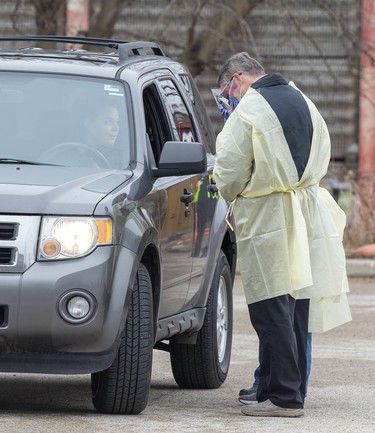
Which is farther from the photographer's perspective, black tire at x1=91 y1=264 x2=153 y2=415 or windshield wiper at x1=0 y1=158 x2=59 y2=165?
windshield wiper at x1=0 y1=158 x2=59 y2=165

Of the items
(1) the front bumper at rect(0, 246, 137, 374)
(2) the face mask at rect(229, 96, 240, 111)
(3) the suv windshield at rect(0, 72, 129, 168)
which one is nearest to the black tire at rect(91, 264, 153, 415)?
(1) the front bumper at rect(0, 246, 137, 374)

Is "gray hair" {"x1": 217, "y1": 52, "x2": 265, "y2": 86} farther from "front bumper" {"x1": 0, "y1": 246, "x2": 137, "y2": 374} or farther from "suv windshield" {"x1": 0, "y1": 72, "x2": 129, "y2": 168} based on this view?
"front bumper" {"x1": 0, "y1": 246, "x2": 137, "y2": 374}

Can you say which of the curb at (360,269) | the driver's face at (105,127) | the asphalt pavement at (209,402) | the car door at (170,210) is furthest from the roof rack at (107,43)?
the curb at (360,269)

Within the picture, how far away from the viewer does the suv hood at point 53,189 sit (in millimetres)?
7016

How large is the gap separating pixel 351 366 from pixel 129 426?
10.1ft

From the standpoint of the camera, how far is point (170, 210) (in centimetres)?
801

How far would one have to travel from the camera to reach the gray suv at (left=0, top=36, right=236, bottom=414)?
22.8 feet

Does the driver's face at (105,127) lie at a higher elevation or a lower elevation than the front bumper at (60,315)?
higher

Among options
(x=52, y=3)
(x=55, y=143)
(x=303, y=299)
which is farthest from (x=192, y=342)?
(x=52, y=3)

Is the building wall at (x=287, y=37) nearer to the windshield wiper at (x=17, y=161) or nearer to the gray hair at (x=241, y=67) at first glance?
the gray hair at (x=241, y=67)

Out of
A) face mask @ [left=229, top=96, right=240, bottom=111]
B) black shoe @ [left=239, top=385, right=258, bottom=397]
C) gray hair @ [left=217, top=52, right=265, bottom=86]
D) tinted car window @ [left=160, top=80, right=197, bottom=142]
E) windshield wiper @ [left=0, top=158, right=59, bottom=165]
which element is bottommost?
black shoe @ [left=239, top=385, right=258, bottom=397]

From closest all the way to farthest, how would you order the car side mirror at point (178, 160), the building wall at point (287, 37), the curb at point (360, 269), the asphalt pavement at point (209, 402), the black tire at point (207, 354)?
the asphalt pavement at point (209, 402) → the car side mirror at point (178, 160) → the black tire at point (207, 354) → the curb at point (360, 269) → the building wall at point (287, 37)

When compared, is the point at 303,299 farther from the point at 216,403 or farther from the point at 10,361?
the point at 10,361

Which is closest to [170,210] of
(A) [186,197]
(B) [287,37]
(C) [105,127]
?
(A) [186,197]
